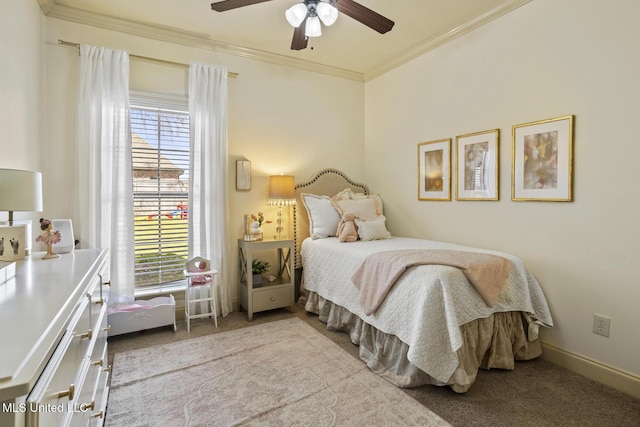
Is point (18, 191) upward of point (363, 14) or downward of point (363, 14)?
downward

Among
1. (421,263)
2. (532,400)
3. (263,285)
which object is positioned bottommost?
(532,400)

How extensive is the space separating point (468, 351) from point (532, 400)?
0.42 m

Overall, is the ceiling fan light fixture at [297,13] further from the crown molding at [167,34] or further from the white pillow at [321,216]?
the white pillow at [321,216]

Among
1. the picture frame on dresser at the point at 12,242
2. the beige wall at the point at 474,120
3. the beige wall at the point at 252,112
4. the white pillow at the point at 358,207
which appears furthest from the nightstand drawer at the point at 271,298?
the picture frame on dresser at the point at 12,242

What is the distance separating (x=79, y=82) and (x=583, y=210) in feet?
13.1

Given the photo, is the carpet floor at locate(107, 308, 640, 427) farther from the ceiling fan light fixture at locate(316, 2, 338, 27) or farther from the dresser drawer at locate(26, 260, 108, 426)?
the ceiling fan light fixture at locate(316, 2, 338, 27)

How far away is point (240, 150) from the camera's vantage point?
3512 mm

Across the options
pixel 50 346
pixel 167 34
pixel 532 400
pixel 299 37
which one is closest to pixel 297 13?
pixel 299 37

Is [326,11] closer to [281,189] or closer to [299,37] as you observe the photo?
[299,37]

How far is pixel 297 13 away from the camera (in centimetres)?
222

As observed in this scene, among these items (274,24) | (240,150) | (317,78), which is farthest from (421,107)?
(240,150)

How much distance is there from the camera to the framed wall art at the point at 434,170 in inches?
128

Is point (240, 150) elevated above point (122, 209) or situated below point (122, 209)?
above

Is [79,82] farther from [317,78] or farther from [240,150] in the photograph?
[317,78]
